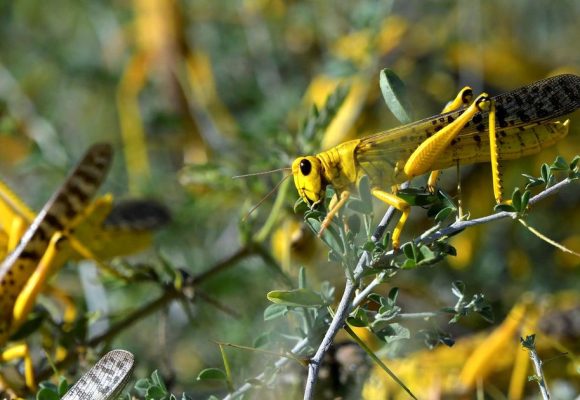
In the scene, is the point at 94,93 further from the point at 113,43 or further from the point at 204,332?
the point at 204,332

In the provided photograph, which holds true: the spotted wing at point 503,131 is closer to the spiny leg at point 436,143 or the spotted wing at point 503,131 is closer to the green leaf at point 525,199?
the spiny leg at point 436,143

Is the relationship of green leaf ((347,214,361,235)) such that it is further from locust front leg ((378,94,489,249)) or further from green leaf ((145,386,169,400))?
green leaf ((145,386,169,400))

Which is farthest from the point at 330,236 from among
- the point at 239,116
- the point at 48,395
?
the point at 239,116

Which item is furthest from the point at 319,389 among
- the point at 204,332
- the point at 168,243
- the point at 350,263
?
the point at 168,243

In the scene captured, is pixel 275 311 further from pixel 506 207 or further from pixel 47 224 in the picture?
pixel 47 224

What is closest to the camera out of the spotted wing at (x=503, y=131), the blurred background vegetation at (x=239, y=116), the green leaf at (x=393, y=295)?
the green leaf at (x=393, y=295)

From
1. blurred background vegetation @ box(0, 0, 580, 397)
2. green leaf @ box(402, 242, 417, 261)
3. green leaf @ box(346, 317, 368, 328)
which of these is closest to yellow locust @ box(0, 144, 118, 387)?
blurred background vegetation @ box(0, 0, 580, 397)

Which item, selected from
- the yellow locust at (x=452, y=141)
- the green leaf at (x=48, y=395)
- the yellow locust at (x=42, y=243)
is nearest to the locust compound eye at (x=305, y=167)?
the yellow locust at (x=452, y=141)
